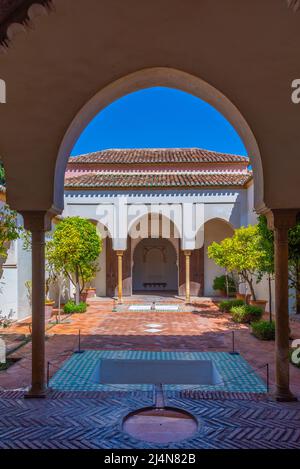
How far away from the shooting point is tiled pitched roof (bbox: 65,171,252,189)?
19609 mm

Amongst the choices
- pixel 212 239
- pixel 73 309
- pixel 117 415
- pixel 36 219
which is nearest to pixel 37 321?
pixel 36 219

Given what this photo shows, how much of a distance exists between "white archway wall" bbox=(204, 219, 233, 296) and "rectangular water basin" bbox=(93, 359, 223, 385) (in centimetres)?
1320

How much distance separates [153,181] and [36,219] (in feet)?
48.8

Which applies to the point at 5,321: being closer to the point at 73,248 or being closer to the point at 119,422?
the point at 73,248

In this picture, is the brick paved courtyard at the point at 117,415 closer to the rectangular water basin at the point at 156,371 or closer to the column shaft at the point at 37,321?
the column shaft at the point at 37,321

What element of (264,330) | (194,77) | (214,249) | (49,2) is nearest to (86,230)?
(214,249)

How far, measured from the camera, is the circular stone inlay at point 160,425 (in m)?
4.67

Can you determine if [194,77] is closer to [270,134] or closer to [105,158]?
[270,134]

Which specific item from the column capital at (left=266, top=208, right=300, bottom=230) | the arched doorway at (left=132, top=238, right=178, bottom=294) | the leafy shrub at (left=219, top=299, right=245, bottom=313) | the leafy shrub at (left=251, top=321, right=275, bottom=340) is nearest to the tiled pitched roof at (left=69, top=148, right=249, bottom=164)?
the arched doorway at (left=132, top=238, right=178, bottom=294)

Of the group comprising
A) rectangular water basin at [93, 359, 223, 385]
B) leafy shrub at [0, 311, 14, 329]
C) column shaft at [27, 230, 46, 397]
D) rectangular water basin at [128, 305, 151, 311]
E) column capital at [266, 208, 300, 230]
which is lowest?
rectangular water basin at [93, 359, 223, 385]

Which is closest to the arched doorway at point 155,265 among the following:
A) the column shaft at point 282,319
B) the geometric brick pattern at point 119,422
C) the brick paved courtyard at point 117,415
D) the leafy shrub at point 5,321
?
the leafy shrub at point 5,321

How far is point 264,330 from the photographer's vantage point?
10.4 metres

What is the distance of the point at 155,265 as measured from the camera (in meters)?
25.1

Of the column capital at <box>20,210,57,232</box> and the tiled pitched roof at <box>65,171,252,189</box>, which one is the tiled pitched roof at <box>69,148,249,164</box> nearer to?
the tiled pitched roof at <box>65,171,252,189</box>
